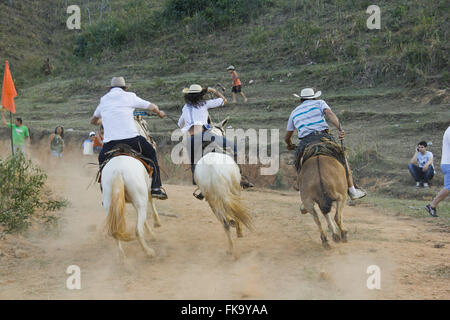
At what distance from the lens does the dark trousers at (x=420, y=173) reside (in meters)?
13.6

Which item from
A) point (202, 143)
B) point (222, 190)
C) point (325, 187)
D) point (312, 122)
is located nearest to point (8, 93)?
point (202, 143)

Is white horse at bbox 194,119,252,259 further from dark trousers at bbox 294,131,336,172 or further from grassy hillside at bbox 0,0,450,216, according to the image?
grassy hillside at bbox 0,0,450,216

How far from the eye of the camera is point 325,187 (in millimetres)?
7855

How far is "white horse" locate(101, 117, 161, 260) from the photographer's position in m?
7.24

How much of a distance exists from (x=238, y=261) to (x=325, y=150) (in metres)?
2.09

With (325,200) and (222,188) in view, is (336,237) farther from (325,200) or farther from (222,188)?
(222,188)

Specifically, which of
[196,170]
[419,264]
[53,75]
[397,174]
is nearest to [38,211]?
[196,170]

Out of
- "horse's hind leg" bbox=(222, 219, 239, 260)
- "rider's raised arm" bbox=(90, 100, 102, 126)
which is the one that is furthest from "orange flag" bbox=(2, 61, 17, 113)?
"horse's hind leg" bbox=(222, 219, 239, 260)

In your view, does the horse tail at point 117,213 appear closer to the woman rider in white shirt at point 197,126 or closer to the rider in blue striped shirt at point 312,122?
the woman rider in white shirt at point 197,126

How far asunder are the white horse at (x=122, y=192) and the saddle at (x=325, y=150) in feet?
7.99

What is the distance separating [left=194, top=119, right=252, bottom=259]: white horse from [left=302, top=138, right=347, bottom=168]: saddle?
1.13 meters

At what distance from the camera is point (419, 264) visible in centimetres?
733

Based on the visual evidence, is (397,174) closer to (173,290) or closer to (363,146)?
(363,146)

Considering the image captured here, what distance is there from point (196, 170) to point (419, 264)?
3251mm
